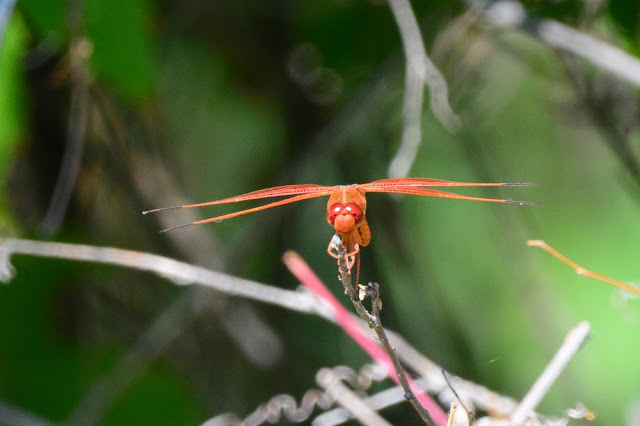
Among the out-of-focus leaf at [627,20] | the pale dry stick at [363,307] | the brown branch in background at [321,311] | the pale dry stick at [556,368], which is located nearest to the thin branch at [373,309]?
the pale dry stick at [363,307]

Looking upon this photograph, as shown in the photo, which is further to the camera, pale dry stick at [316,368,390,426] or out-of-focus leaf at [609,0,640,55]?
out-of-focus leaf at [609,0,640,55]

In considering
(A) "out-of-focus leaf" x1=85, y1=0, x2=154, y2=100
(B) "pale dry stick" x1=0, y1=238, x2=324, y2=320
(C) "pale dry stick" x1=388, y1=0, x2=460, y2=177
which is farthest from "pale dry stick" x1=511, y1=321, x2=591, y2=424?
(A) "out-of-focus leaf" x1=85, y1=0, x2=154, y2=100

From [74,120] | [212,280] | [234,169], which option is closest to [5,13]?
[74,120]

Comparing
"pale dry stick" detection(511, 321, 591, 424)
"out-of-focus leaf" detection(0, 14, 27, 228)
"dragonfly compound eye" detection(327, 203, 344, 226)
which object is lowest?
"pale dry stick" detection(511, 321, 591, 424)

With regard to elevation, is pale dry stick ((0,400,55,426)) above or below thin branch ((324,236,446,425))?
above

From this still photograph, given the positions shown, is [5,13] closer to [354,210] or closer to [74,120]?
[74,120]

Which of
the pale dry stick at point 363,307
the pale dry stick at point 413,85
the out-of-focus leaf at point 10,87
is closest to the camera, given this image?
the pale dry stick at point 363,307

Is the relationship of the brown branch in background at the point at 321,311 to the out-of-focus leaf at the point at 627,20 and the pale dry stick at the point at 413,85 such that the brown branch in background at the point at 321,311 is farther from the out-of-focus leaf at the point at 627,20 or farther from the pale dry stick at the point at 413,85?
the out-of-focus leaf at the point at 627,20

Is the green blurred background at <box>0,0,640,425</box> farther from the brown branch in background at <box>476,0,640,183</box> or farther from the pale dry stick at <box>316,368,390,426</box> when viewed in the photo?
the pale dry stick at <box>316,368,390,426</box>

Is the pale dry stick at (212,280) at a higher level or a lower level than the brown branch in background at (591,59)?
lower
